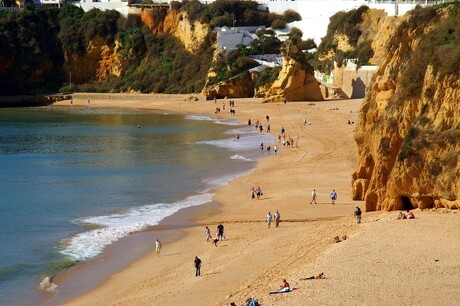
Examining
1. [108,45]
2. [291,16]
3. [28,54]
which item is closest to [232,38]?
[291,16]

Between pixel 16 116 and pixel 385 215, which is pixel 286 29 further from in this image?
pixel 385 215

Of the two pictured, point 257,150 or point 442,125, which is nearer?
point 442,125

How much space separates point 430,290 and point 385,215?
6445mm

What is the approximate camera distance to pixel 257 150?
137 ft

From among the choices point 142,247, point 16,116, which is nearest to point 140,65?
point 16,116

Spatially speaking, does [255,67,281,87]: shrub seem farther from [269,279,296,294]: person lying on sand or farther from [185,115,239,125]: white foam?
[269,279,296,294]: person lying on sand

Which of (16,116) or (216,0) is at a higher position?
(216,0)

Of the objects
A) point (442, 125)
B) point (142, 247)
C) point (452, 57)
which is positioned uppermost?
point (452, 57)

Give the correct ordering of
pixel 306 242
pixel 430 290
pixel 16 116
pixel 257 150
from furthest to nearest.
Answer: pixel 16 116 → pixel 257 150 → pixel 306 242 → pixel 430 290

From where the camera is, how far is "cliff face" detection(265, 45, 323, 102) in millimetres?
57812

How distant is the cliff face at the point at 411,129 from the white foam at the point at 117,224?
20.7ft

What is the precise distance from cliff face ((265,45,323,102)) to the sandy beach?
26.2 metres

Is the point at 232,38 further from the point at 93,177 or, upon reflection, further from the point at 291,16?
the point at 93,177

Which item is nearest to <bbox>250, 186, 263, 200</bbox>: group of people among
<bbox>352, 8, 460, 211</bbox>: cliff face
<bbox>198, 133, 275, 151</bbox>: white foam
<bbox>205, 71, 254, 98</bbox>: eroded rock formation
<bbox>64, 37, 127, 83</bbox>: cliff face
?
Result: <bbox>352, 8, 460, 211</bbox>: cliff face
